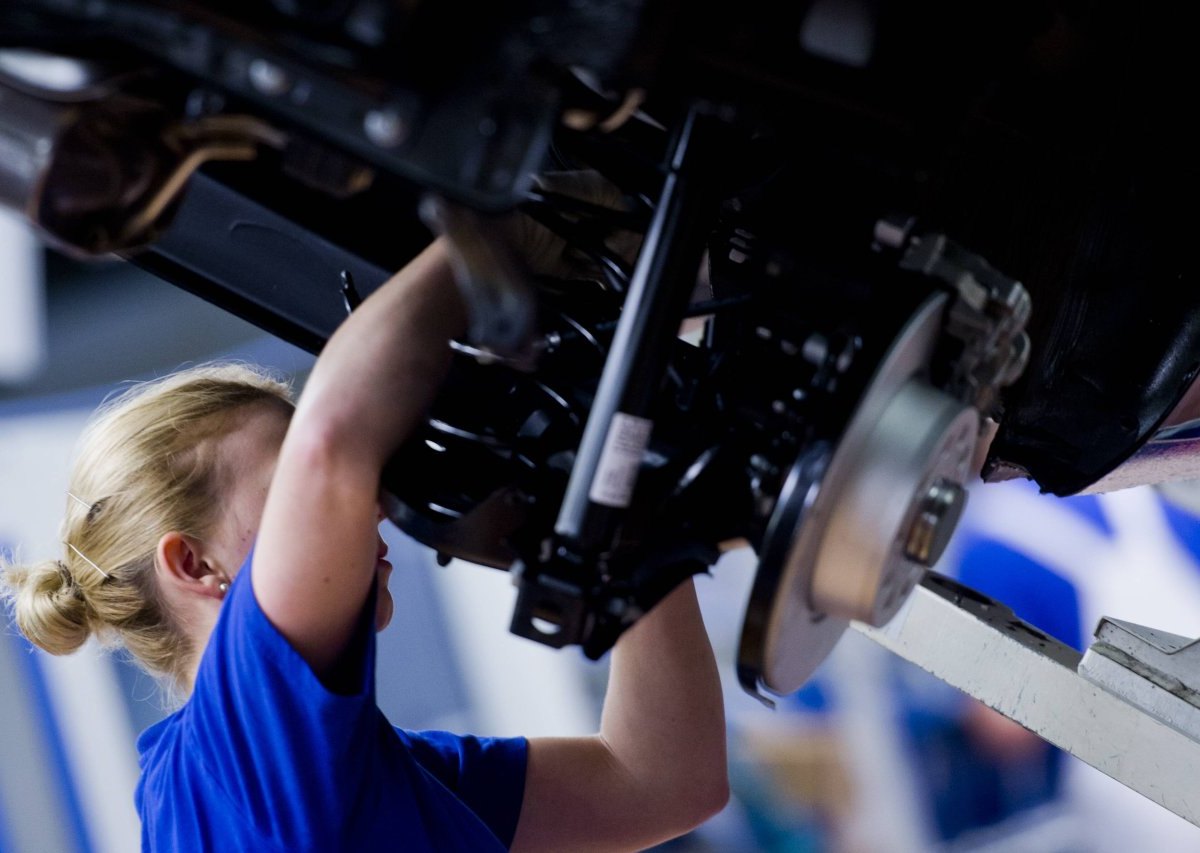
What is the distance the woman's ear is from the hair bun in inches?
6.0

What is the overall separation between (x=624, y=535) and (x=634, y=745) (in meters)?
0.57

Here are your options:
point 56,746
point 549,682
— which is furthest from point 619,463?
point 56,746

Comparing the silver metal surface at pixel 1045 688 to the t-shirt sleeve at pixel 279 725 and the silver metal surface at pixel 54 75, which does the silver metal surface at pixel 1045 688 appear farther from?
the silver metal surface at pixel 54 75

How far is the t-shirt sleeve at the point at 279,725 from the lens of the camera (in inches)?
30.2

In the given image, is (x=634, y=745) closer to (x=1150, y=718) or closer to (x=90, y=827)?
(x=1150, y=718)

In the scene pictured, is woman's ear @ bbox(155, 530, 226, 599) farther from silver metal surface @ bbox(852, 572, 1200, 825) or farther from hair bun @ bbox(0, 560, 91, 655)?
silver metal surface @ bbox(852, 572, 1200, 825)

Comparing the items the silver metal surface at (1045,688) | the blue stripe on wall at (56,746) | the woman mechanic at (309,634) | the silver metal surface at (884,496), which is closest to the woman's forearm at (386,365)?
the woman mechanic at (309,634)

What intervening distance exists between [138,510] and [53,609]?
0.16m

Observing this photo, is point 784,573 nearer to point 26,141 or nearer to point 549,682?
point 26,141

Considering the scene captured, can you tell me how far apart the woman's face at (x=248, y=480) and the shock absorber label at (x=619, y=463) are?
1.35 ft

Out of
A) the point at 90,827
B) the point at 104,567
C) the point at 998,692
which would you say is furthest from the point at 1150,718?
the point at 90,827

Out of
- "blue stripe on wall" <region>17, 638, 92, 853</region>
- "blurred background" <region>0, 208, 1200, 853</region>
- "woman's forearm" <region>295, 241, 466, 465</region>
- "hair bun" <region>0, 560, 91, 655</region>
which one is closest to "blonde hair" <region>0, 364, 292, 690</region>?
"hair bun" <region>0, 560, 91, 655</region>

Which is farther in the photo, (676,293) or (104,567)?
(104,567)

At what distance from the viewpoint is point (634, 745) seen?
3.68 feet
